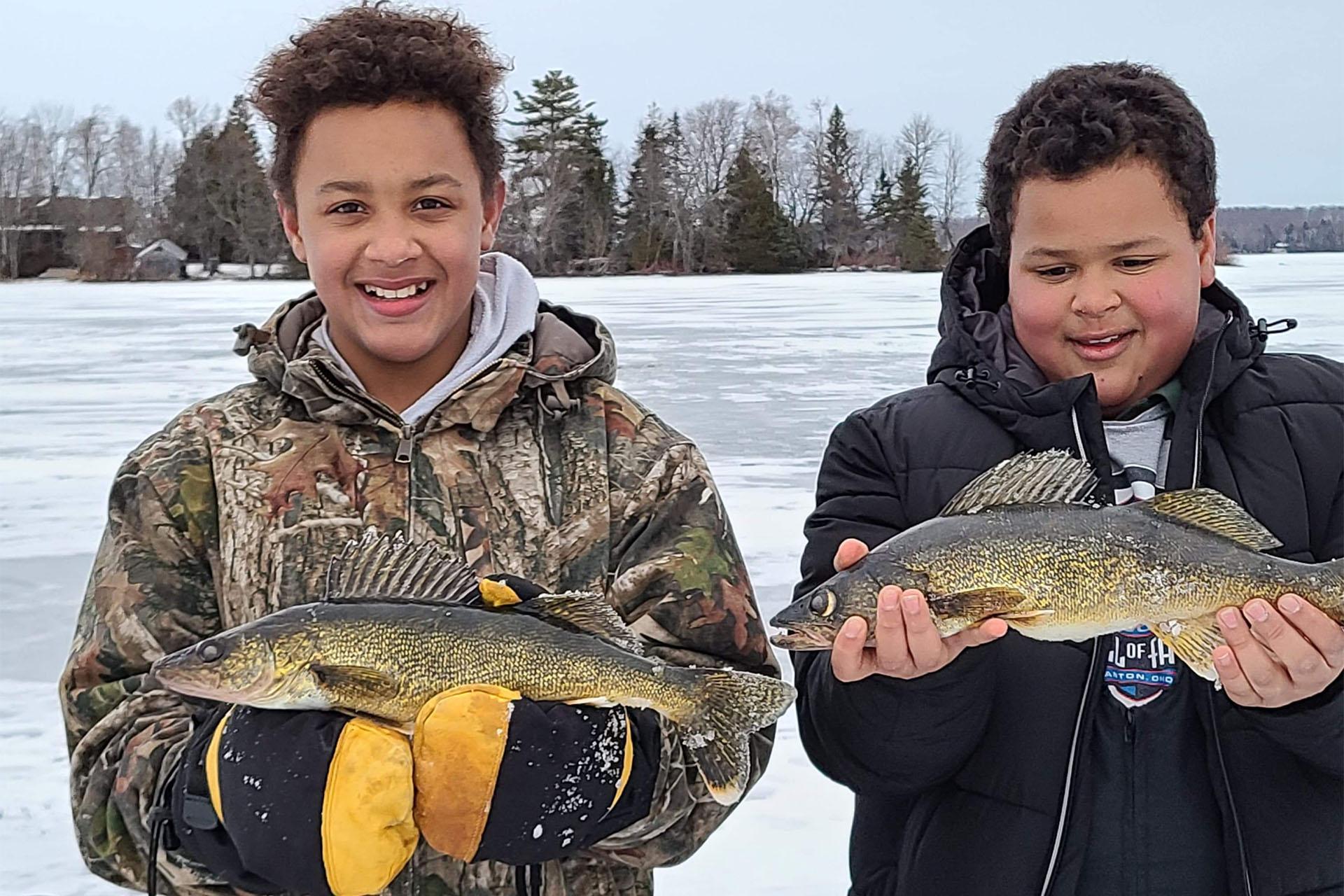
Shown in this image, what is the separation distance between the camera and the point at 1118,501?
251cm

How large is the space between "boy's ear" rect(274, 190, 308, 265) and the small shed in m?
46.9

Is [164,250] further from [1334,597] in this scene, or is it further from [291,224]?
[1334,597]

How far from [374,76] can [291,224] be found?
0.38 meters

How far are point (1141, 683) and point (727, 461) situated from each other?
612 centimetres

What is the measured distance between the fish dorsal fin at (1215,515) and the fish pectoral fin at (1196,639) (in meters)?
0.16

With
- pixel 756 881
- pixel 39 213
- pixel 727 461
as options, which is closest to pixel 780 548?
pixel 727 461

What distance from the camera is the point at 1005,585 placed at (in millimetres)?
2260

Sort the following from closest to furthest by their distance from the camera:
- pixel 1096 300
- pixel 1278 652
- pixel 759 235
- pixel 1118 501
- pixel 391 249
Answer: pixel 1278 652 → pixel 391 249 → pixel 1096 300 → pixel 1118 501 → pixel 759 235

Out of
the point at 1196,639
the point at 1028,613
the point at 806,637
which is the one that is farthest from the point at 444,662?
the point at 1196,639

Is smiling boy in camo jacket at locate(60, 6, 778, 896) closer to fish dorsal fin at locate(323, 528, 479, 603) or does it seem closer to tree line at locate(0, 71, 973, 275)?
fish dorsal fin at locate(323, 528, 479, 603)

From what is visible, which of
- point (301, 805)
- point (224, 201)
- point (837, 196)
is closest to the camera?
point (301, 805)

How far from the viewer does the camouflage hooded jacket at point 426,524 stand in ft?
7.16

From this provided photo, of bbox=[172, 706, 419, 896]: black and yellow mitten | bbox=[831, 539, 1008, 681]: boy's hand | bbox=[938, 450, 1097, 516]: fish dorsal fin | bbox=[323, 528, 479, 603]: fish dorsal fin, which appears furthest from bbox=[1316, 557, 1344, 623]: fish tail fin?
bbox=[172, 706, 419, 896]: black and yellow mitten

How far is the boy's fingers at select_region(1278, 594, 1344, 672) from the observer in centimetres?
213
